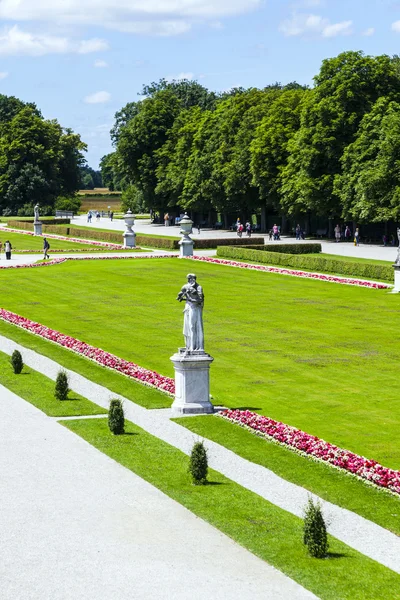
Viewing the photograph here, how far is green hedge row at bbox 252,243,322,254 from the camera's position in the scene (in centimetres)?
7294

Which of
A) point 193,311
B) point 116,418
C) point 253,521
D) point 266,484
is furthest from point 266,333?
point 253,521

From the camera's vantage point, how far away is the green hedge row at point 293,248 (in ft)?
239

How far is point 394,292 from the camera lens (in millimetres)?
48594

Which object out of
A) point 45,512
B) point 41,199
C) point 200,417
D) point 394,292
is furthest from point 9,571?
point 41,199

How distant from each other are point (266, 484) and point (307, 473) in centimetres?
105

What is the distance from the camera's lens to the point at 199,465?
18.8m

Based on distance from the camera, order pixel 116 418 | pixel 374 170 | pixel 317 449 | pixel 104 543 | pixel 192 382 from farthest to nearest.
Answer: pixel 374 170 → pixel 192 382 → pixel 116 418 → pixel 317 449 → pixel 104 543

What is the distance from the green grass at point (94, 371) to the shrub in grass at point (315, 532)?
35.2ft

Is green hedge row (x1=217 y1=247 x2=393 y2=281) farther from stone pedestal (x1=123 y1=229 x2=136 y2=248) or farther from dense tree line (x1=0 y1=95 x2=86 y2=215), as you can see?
dense tree line (x1=0 y1=95 x2=86 y2=215)

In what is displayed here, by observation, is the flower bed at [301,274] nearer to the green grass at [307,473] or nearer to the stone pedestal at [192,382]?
the stone pedestal at [192,382]

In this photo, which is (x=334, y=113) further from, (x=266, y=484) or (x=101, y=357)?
(x=266, y=484)

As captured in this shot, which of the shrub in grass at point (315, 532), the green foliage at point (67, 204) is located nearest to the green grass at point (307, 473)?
the shrub in grass at point (315, 532)

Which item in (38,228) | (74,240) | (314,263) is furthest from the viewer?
(38,228)

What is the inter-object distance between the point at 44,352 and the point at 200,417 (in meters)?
10.7
